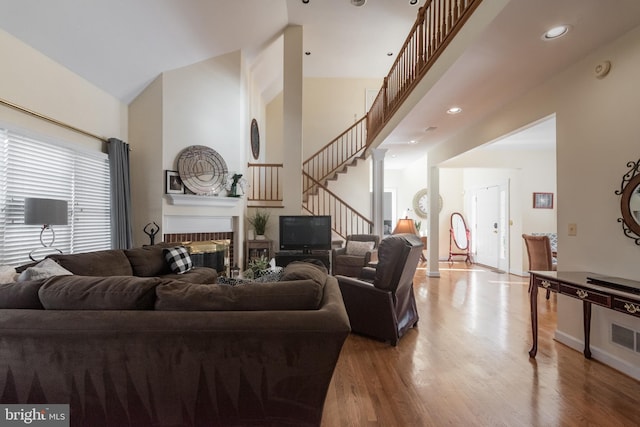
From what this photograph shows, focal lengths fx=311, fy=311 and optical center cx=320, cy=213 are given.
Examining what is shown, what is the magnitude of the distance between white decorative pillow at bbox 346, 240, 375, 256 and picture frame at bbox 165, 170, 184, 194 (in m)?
3.20

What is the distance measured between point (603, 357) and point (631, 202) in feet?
4.26

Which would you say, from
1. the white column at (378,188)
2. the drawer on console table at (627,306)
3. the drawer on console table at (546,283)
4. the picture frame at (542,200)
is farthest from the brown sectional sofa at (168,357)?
the picture frame at (542,200)

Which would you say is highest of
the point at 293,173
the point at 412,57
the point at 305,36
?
the point at 305,36

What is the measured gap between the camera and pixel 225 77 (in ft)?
17.6

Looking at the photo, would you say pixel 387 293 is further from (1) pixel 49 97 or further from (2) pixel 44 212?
(1) pixel 49 97

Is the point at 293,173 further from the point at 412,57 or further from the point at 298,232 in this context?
the point at 412,57

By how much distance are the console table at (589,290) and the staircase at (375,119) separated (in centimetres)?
230

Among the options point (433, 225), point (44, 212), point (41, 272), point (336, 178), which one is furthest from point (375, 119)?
point (41, 272)

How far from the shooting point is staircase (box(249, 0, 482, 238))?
315 centimetres

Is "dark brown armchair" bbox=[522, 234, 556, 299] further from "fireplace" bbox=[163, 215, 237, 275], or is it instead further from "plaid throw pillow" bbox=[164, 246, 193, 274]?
"plaid throw pillow" bbox=[164, 246, 193, 274]

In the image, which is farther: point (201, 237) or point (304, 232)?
point (304, 232)

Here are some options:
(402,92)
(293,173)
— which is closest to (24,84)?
(293,173)

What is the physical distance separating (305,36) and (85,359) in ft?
23.1

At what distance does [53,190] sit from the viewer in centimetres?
343
